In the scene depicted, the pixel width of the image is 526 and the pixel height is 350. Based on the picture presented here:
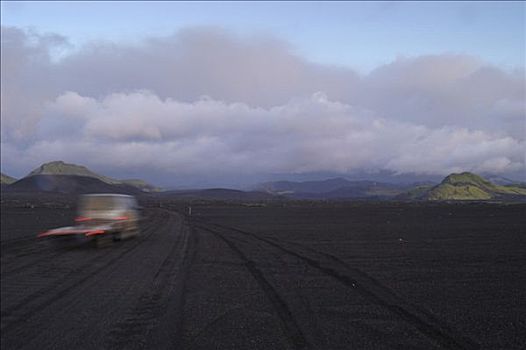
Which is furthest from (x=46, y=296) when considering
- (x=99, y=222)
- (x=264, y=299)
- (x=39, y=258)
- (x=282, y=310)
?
(x=99, y=222)

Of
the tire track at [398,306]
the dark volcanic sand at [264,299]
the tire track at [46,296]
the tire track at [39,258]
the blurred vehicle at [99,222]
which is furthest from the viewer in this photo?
the blurred vehicle at [99,222]

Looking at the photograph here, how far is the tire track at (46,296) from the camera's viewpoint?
313 inches

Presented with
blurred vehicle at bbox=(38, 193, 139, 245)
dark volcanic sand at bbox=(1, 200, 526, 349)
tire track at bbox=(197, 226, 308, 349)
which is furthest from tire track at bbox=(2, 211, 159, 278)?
tire track at bbox=(197, 226, 308, 349)

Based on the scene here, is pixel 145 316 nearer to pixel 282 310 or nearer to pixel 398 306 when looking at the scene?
pixel 282 310

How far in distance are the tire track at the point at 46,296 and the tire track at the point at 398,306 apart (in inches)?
234

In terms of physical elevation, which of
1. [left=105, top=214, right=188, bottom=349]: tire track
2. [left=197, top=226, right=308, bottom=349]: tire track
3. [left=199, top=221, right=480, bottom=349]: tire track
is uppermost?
[left=105, top=214, right=188, bottom=349]: tire track

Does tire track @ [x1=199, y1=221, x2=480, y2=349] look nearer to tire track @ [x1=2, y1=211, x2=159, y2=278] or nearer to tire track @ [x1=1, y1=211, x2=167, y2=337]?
tire track @ [x1=1, y1=211, x2=167, y2=337]

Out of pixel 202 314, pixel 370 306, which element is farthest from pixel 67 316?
pixel 370 306

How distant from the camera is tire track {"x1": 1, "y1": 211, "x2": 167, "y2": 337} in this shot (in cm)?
796

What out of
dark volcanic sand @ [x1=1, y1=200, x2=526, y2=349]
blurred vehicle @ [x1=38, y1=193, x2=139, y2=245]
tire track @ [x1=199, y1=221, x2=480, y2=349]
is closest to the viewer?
tire track @ [x1=199, y1=221, x2=480, y2=349]

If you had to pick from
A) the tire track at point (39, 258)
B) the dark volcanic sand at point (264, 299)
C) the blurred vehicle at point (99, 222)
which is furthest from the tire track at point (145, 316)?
the blurred vehicle at point (99, 222)

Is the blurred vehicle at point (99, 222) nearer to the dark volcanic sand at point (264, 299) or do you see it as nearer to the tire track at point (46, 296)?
the dark volcanic sand at point (264, 299)

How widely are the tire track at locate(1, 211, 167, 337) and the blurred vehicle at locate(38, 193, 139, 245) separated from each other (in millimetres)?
4138

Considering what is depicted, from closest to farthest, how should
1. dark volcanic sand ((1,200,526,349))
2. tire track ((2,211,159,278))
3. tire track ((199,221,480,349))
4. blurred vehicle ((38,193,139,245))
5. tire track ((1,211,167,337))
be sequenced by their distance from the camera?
tire track ((199,221,480,349)) → dark volcanic sand ((1,200,526,349)) → tire track ((1,211,167,337)) → tire track ((2,211,159,278)) → blurred vehicle ((38,193,139,245))
